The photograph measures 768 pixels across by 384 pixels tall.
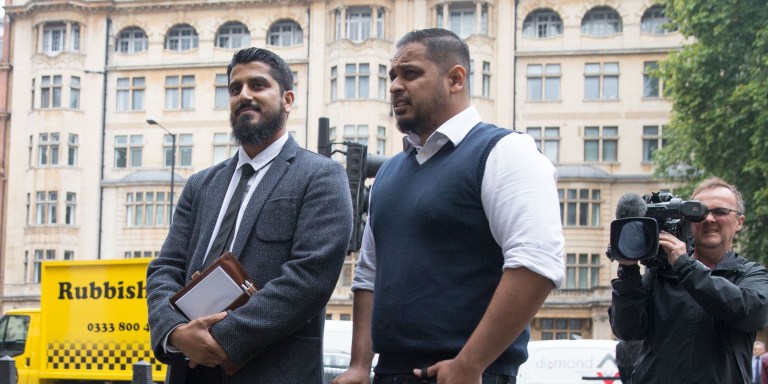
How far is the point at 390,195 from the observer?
155 inches

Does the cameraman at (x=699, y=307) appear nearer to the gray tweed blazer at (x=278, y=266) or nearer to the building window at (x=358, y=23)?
the gray tweed blazer at (x=278, y=266)

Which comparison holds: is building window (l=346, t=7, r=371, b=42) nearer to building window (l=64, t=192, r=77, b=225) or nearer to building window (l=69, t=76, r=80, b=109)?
building window (l=69, t=76, r=80, b=109)

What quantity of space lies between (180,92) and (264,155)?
44.8 meters

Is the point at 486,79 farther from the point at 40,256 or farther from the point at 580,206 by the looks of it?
the point at 40,256

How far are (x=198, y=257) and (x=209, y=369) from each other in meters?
0.45

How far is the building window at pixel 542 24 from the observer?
4644 centimetres

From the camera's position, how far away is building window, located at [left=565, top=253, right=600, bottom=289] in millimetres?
45000

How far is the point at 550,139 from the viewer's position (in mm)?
46125

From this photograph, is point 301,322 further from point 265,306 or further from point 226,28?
point 226,28

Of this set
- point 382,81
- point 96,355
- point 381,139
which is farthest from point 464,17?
point 96,355

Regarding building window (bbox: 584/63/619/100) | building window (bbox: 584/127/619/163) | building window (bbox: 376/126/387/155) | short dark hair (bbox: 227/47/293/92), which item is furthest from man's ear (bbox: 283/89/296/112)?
building window (bbox: 584/63/619/100)

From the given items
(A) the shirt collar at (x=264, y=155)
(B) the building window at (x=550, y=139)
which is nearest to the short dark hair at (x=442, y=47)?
(A) the shirt collar at (x=264, y=155)

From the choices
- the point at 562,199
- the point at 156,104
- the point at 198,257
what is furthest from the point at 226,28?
the point at 198,257

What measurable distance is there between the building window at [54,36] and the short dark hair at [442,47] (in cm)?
4791
